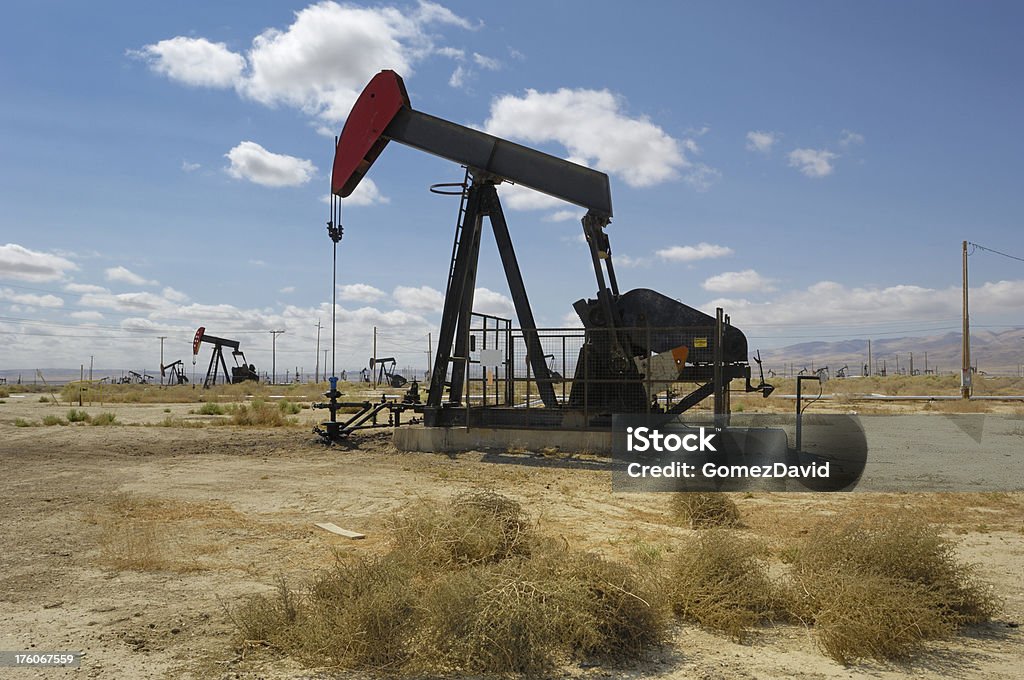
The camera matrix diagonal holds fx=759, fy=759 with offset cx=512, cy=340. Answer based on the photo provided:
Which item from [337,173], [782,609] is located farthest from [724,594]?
[337,173]

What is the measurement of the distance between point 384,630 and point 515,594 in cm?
71

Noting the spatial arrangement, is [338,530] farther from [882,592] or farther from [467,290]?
[467,290]

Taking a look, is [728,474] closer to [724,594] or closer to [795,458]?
[795,458]

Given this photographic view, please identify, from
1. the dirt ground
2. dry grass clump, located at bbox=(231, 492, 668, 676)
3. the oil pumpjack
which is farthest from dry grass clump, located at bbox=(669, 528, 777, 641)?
the oil pumpjack

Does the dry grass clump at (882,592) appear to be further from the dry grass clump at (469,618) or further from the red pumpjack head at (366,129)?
the red pumpjack head at (366,129)

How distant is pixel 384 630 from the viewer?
386 cm

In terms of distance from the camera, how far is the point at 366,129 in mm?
14398

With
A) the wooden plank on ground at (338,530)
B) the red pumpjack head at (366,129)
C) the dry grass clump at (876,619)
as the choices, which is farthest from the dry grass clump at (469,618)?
the red pumpjack head at (366,129)

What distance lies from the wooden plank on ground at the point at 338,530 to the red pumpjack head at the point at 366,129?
8823mm

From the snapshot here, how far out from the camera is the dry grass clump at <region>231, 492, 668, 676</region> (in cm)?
375

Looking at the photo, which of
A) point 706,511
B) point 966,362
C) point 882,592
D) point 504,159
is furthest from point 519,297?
point 966,362

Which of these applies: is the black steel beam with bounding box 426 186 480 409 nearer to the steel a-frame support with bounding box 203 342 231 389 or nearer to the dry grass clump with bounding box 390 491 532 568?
the dry grass clump with bounding box 390 491 532 568

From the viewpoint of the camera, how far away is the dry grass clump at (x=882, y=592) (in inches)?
159

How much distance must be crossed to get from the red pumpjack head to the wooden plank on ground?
8823 millimetres
